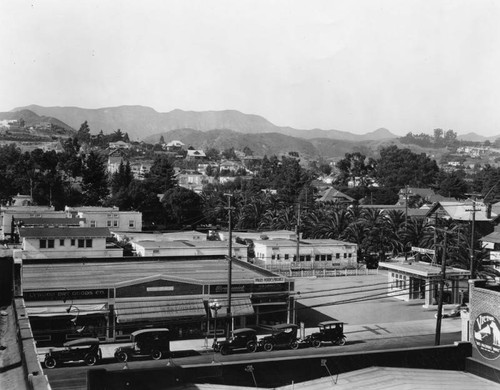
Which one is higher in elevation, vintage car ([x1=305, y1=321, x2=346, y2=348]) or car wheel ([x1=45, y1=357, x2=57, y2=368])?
car wheel ([x1=45, y1=357, x2=57, y2=368])

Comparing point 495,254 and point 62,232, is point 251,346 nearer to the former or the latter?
point 62,232

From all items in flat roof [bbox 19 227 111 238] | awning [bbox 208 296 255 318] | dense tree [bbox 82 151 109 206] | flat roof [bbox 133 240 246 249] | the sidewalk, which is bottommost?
the sidewalk

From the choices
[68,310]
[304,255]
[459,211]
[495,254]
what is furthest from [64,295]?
[459,211]

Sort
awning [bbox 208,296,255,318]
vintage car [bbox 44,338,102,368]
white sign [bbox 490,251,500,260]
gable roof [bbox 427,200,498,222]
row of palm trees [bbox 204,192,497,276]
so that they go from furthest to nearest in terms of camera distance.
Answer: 1. gable roof [bbox 427,200,498,222]
2. row of palm trees [bbox 204,192,497,276]
3. white sign [bbox 490,251,500,260]
4. awning [bbox 208,296,255,318]
5. vintage car [bbox 44,338,102,368]

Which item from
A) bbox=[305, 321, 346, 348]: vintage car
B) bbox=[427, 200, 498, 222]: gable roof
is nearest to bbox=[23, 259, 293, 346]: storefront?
bbox=[305, 321, 346, 348]: vintage car

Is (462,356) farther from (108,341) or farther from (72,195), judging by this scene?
(72,195)

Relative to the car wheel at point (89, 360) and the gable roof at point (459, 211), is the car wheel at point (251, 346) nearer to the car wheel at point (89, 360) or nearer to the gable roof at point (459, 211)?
the car wheel at point (89, 360)

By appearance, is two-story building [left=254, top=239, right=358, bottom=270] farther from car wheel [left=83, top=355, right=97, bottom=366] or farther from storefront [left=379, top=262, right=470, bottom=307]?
car wheel [left=83, top=355, right=97, bottom=366]

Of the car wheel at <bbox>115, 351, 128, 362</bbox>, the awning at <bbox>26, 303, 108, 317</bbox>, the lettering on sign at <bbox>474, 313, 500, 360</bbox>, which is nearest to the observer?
the car wheel at <bbox>115, 351, 128, 362</bbox>
